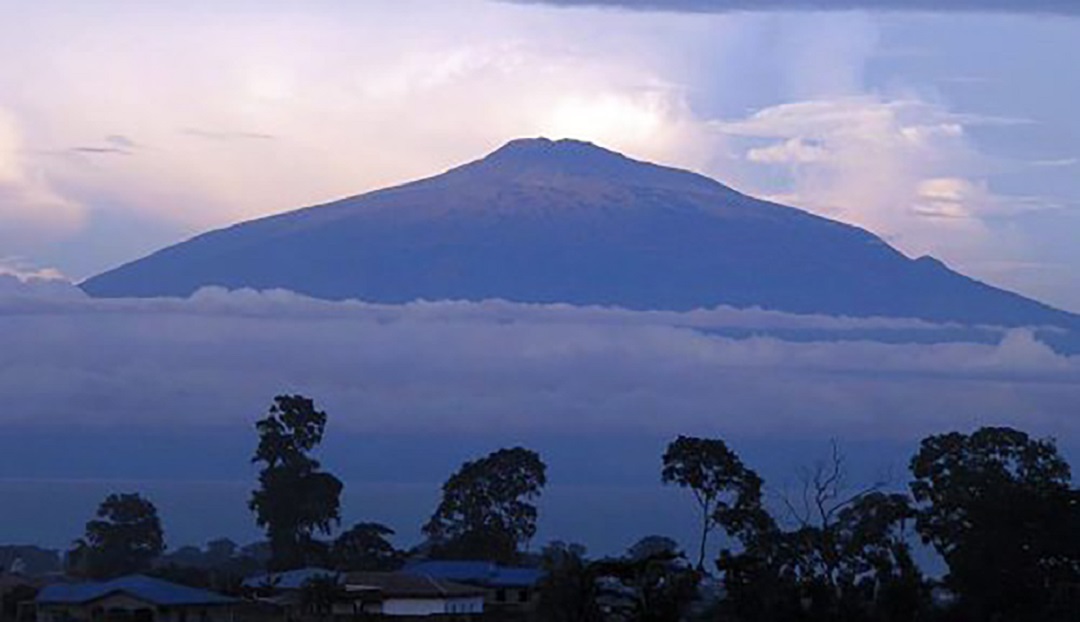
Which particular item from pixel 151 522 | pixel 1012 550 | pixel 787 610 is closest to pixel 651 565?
pixel 787 610

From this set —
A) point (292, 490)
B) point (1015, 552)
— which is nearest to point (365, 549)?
point (292, 490)

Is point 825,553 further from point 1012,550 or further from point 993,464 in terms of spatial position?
point 993,464

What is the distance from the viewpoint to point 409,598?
3172 inches

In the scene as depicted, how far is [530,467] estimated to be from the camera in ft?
338

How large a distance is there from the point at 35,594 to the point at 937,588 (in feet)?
99.7

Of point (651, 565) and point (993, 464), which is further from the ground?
point (993, 464)

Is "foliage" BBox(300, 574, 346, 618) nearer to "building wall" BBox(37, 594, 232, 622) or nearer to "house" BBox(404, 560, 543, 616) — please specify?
"building wall" BBox(37, 594, 232, 622)

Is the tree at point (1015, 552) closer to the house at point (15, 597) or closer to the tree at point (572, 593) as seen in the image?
the tree at point (572, 593)

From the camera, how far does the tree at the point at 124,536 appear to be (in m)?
108

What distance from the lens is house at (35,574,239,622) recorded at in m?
75.5

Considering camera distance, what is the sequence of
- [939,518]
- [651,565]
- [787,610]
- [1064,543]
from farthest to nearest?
1. [939,518]
2. [1064,543]
3. [787,610]
4. [651,565]

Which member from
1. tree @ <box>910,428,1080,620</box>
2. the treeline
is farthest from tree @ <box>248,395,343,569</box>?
tree @ <box>910,428,1080,620</box>

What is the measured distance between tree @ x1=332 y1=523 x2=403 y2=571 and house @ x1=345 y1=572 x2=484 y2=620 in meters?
17.7

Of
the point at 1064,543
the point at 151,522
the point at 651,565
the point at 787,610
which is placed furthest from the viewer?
the point at 151,522
